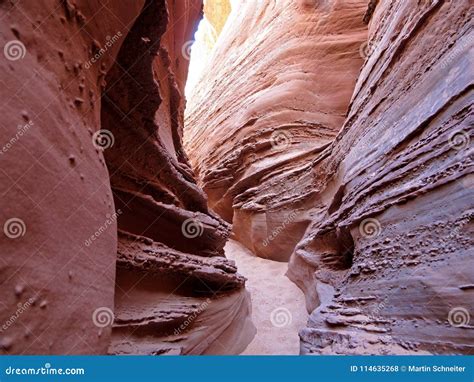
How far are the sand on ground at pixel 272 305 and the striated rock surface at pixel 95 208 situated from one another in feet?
1.01

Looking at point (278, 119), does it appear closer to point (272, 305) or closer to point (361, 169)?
point (361, 169)

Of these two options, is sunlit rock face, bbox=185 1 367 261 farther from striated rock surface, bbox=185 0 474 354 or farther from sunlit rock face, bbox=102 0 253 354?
sunlit rock face, bbox=102 0 253 354

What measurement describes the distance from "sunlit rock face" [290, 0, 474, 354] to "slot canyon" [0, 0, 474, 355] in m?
0.01

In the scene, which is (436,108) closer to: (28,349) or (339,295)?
(339,295)

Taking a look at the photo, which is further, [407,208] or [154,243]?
[154,243]

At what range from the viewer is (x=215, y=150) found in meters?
7.14

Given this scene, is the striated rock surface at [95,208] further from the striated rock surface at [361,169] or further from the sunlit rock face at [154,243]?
the striated rock surface at [361,169]

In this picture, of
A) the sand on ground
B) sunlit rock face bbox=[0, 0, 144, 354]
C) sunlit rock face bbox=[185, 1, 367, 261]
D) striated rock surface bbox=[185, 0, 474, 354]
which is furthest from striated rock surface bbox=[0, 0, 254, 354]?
sunlit rock face bbox=[185, 1, 367, 261]

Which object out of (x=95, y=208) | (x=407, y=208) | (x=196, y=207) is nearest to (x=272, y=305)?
(x=196, y=207)

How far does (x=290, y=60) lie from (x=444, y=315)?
6.20 m

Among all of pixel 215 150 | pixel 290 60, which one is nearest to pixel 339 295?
pixel 215 150

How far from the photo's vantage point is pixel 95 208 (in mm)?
1849

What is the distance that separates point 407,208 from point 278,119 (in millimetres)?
3960

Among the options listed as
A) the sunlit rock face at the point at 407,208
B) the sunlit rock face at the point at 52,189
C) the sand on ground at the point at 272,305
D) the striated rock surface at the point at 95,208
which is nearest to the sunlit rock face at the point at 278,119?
the sand on ground at the point at 272,305
